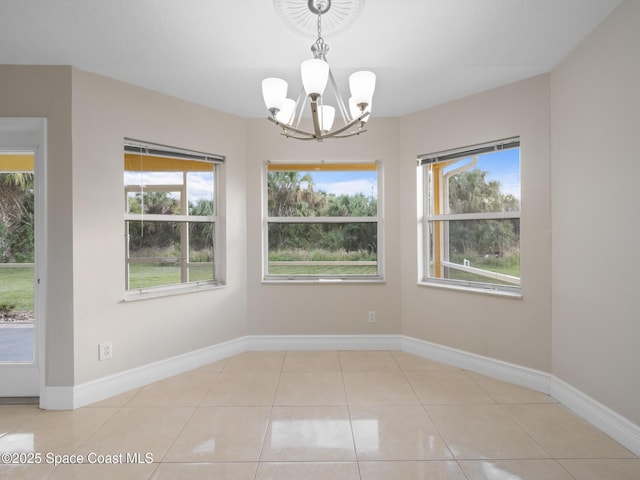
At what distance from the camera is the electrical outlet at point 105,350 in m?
2.68

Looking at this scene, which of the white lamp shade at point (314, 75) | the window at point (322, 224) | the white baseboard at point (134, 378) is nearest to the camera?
the white lamp shade at point (314, 75)

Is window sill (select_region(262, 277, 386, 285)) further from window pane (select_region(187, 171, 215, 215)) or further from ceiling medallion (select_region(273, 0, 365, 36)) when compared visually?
ceiling medallion (select_region(273, 0, 365, 36))

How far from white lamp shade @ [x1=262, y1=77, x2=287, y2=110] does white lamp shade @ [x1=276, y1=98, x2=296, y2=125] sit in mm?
120

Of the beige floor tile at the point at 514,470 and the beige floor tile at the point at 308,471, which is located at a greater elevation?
the beige floor tile at the point at 308,471

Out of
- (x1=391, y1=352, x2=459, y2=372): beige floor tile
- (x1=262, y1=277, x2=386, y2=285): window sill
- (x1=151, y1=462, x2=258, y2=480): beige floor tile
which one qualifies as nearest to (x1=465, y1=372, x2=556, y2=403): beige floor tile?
(x1=391, y1=352, x2=459, y2=372): beige floor tile

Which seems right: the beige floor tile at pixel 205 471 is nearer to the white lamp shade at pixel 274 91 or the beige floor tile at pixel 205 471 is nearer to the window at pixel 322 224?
the white lamp shade at pixel 274 91

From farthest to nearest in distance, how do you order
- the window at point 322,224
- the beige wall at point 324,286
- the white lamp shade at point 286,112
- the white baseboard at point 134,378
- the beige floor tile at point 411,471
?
the window at point 322,224 < the beige wall at point 324,286 < the white baseboard at point 134,378 < the white lamp shade at point 286,112 < the beige floor tile at point 411,471

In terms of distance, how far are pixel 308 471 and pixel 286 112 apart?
1.97 meters

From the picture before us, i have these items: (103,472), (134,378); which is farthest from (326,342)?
(103,472)

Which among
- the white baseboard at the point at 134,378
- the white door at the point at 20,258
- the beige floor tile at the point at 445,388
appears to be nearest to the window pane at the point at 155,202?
the white door at the point at 20,258

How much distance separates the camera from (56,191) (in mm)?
2547

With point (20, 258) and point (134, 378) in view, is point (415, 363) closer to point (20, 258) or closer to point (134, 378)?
point (134, 378)

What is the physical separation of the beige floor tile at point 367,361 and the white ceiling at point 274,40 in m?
2.45

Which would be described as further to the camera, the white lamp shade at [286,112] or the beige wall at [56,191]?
the beige wall at [56,191]
